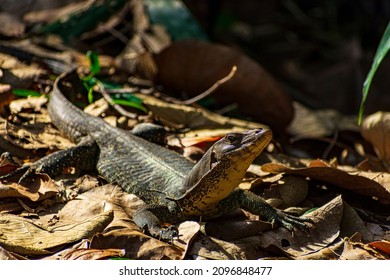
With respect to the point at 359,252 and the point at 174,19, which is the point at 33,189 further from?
the point at 174,19

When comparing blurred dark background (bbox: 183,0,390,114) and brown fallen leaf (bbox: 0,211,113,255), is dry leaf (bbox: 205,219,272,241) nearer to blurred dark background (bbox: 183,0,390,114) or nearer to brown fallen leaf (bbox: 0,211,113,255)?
brown fallen leaf (bbox: 0,211,113,255)

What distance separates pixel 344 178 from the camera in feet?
17.7

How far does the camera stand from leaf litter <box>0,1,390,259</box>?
459 cm

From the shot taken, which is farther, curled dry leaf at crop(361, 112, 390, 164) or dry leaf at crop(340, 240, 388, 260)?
curled dry leaf at crop(361, 112, 390, 164)

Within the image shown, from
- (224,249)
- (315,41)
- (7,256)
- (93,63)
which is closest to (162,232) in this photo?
(224,249)

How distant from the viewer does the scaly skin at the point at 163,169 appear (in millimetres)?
4746

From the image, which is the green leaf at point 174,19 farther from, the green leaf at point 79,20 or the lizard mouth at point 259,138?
the lizard mouth at point 259,138

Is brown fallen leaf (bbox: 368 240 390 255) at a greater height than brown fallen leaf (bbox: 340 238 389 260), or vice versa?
brown fallen leaf (bbox: 368 240 390 255)

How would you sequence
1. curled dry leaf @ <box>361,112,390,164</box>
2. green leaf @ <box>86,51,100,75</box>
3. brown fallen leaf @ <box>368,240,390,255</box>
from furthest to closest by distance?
green leaf @ <box>86,51,100,75</box>
curled dry leaf @ <box>361,112,390,164</box>
brown fallen leaf @ <box>368,240,390,255</box>

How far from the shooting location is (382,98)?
1147 centimetres

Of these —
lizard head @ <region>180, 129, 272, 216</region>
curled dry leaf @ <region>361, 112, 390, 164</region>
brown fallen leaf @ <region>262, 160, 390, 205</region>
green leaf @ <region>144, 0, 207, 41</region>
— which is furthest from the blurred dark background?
lizard head @ <region>180, 129, 272, 216</region>

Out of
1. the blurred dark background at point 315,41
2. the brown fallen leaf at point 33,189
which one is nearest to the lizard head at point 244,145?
the brown fallen leaf at point 33,189

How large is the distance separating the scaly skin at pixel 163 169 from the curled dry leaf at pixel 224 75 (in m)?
1.48

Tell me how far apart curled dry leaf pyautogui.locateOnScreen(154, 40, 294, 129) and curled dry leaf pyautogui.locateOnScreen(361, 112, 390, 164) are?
1.33 meters
